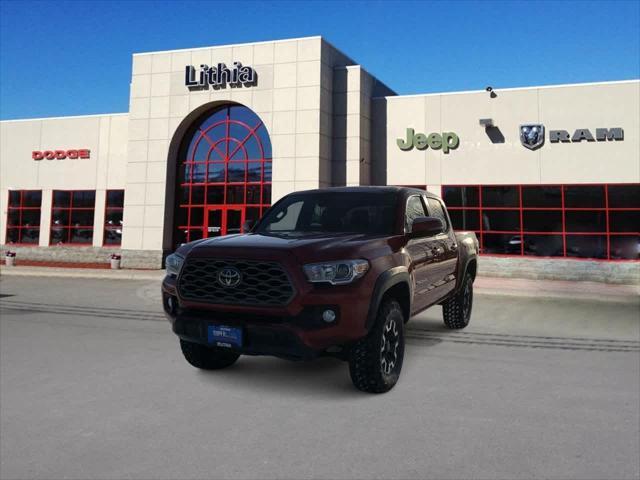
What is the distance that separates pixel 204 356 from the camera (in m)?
5.15

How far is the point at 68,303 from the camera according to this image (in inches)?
444

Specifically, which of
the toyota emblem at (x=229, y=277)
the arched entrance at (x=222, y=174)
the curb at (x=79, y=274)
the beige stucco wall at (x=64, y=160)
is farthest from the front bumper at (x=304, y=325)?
the beige stucco wall at (x=64, y=160)

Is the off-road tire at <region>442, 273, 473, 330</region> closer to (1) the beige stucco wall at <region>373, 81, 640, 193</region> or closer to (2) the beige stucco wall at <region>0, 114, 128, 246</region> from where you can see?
(1) the beige stucco wall at <region>373, 81, 640, 193</region>

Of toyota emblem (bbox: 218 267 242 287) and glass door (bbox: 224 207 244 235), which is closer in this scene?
toyota emblem (bbox: 218 267 242 287)

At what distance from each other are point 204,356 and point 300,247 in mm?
1900

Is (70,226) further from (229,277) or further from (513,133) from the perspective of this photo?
(229,277)

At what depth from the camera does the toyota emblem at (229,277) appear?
4.12 meters

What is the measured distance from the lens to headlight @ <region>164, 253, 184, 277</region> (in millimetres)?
4590

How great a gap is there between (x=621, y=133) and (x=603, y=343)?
12601 millimetres

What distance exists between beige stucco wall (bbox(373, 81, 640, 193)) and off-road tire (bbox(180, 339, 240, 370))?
50.3ft

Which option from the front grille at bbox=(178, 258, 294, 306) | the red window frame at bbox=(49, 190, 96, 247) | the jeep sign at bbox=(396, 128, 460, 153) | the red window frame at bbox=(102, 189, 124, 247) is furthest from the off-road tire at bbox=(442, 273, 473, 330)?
the red window frame at bbox=(49, 190, 96, 247)

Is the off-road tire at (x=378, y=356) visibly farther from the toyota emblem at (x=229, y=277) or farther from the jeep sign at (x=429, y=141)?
the jeep sign at (x=429, y=141)

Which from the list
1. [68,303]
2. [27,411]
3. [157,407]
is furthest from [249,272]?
[68,303]

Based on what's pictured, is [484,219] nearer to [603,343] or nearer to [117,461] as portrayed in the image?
[603,343]
